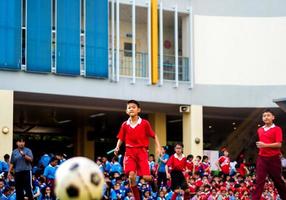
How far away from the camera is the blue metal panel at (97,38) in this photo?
27.5 m

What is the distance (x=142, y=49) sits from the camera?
31328 millimetres

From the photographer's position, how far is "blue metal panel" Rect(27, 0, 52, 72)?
2595 cm

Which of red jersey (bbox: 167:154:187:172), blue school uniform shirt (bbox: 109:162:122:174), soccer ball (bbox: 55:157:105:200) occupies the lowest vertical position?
blue school uniform shirt (bbox: 109:162:122:174)

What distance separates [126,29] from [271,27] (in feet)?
21.8

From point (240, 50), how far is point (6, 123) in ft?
37.6

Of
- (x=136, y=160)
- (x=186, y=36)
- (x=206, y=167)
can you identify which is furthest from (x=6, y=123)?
(x=136, y=160)

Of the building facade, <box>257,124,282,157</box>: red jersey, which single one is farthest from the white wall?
<box>257,124,282,157</box>: red jersey

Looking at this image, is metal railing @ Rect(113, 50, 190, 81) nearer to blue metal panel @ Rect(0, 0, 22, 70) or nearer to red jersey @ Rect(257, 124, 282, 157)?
blue metal panel @ Rect(0, 0, 22, 70)

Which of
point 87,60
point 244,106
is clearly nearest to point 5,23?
point 87,60

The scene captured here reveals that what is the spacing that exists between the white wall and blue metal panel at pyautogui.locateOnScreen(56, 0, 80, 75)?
598cm

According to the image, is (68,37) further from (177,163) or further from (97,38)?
(177,163)

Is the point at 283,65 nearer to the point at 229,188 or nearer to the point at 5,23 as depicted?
the point at 229,188

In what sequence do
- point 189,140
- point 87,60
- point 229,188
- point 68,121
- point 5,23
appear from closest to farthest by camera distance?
point 229,188, point 5,23, point 87,60, point 189,140, point 68,121

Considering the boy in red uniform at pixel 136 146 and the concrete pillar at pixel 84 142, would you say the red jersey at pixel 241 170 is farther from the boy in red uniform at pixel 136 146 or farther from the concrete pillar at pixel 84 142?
the boy in red uniform at pixel 136 146
